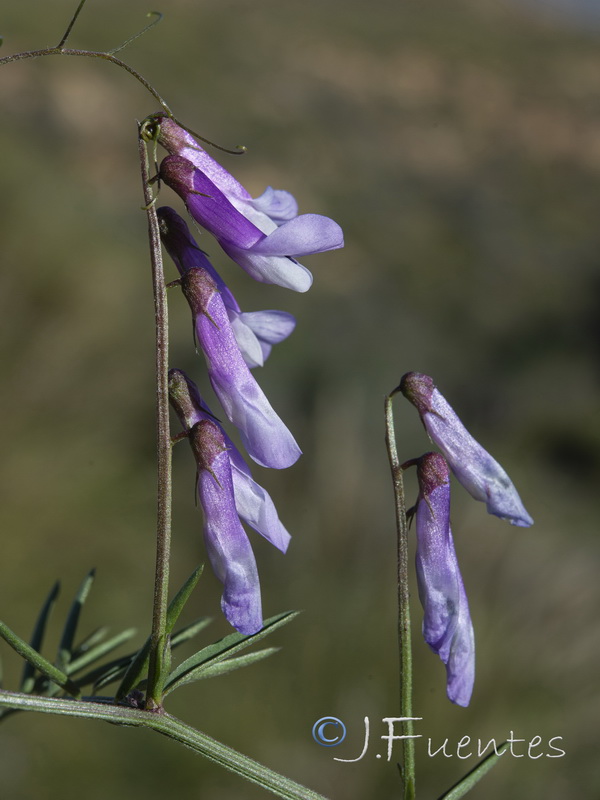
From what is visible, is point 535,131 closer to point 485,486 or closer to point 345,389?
point 345,389

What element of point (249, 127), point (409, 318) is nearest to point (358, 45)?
point (249, 127)

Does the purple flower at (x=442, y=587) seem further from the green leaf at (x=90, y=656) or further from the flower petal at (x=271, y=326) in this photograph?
the green leaf at (x=90, y=656)

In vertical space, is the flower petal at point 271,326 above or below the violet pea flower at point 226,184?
below

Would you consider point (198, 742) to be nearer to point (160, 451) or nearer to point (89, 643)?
point (160, 451)

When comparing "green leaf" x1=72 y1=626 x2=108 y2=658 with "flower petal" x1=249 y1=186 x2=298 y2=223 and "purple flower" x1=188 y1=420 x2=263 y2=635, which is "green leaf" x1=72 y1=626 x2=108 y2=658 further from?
"flower petal" x1=249 y1=186 x2=298 y2=223

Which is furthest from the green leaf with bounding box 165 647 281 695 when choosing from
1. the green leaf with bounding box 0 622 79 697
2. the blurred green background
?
the blurred green background

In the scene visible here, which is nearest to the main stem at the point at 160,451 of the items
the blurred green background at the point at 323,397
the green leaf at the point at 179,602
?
the green leaf at the point at 179,602

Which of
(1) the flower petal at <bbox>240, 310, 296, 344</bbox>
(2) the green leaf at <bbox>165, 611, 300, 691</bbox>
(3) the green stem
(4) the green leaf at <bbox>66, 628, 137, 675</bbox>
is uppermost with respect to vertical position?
(1) the flower petal at <bbox>240, 310, 296, 344</bbox>

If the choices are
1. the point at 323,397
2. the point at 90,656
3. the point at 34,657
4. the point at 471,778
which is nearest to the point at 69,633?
the point at 90,656
